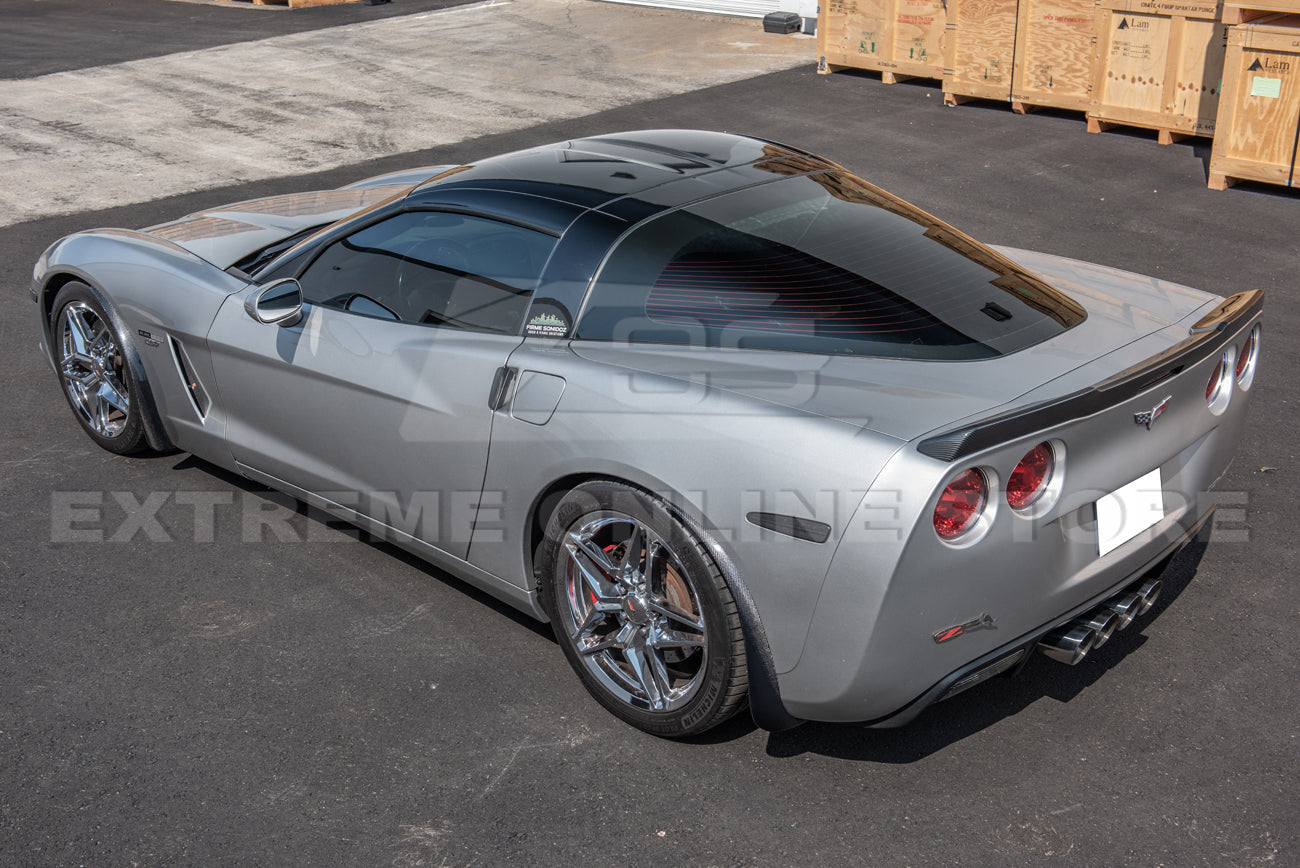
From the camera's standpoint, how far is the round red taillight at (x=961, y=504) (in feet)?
9.40

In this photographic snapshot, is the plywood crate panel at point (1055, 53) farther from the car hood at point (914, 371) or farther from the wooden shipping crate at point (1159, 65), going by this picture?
the car hood at point (914, 371)

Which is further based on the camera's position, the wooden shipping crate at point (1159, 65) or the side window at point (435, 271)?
the wooden shipping crate at point (1159, 65)

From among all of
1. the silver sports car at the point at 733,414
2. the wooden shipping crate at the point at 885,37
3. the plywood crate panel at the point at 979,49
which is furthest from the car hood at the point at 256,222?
the wooden shipping crate at the point at 885,37

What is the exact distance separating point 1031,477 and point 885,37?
35.1 feet

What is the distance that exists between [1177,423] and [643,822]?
1.85 metres

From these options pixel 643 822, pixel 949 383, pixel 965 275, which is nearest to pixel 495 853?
pixel 643 822

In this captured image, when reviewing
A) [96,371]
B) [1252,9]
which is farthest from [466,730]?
[1252,9]

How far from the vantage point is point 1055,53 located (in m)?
11.0

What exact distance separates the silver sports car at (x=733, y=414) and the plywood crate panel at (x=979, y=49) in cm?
800

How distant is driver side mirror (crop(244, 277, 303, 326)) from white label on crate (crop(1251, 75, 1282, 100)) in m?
7.50

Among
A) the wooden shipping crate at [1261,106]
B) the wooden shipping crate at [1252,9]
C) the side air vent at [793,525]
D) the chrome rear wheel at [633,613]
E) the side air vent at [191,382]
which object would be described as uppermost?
the wooden shipping crate at [1252,9]

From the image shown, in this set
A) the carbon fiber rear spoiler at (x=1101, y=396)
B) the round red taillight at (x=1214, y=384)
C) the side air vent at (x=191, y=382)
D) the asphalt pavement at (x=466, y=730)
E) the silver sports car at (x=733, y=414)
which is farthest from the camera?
the side air vent at (x=191, y=382)

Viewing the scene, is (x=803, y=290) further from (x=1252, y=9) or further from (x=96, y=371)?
(x=1252, y=9)

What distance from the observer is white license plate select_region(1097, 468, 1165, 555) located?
319cm
